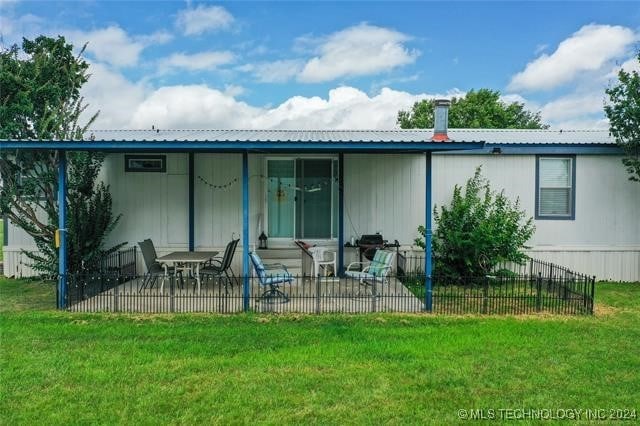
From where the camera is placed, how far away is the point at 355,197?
33.7 feet

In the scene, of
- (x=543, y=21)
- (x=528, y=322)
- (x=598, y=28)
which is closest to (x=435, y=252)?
(x=528, y=322)

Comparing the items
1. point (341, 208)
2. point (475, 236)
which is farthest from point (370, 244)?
point (475, 236)

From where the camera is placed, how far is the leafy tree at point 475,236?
9.12m

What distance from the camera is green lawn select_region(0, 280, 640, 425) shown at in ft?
13.0

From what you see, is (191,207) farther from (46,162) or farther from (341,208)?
(341,208)

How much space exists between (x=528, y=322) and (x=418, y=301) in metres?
1.66

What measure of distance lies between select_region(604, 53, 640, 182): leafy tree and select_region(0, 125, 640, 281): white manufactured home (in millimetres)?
463

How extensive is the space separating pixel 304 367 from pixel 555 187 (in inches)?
314

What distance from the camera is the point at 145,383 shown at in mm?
4434

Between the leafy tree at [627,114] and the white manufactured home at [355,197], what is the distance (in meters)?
0.46

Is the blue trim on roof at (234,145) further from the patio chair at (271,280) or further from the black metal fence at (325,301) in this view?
the black metal fence at (325,301)

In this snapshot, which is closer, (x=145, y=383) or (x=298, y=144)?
(x=145, y=383)

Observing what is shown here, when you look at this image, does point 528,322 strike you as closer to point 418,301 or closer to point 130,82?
point 418,301

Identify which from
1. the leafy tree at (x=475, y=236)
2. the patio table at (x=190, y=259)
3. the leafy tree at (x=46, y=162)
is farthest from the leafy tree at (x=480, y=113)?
the leafy tree at (x=46, y=162)
